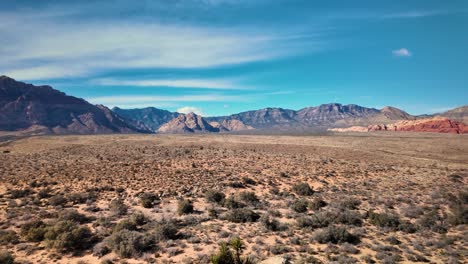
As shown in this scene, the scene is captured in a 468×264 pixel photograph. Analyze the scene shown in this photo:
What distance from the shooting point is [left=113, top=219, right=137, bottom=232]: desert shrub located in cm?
1532

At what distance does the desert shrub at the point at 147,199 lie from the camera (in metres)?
19.7

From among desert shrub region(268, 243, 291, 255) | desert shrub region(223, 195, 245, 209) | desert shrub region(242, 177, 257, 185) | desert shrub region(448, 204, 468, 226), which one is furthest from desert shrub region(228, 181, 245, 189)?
desert shrub region(448, 204, 468, 226)

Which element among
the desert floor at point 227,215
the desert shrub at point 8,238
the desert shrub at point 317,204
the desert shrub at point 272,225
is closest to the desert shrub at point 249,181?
the desert floor at point 227,215

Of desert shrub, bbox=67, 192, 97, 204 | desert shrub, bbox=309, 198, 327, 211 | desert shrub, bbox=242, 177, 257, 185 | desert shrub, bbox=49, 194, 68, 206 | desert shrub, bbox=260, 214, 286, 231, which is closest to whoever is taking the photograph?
desert shrub, bbox=260, 214, 286, 231

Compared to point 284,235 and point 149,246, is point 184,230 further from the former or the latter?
point 284,235

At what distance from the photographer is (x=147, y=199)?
20.5m

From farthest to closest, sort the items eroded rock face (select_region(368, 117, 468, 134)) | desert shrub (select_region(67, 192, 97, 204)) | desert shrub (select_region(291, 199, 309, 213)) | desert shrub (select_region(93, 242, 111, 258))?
eroded rock face (select_region(368, 117, 468, 134)) < desert shrub (select_region(67, 192, 97, 204)) < desert shrub (select_region(291, 199, 309, 213)) < desert shrub (select_region(93, 242, 111, 258))

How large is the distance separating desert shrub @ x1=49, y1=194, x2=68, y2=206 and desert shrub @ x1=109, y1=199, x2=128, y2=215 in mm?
3513

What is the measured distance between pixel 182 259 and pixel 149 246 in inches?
85.7

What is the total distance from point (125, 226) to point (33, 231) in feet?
14.3

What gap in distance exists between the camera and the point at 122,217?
1775 cm

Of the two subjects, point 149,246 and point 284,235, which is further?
point 284,235

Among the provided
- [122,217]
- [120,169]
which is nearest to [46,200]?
[122,217]

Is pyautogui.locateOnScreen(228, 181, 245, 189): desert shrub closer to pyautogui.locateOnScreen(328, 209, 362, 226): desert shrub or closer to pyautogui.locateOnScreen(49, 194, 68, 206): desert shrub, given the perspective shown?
pyautogui.locateOnScreen(328, 209, 362, 226): desert shrub
